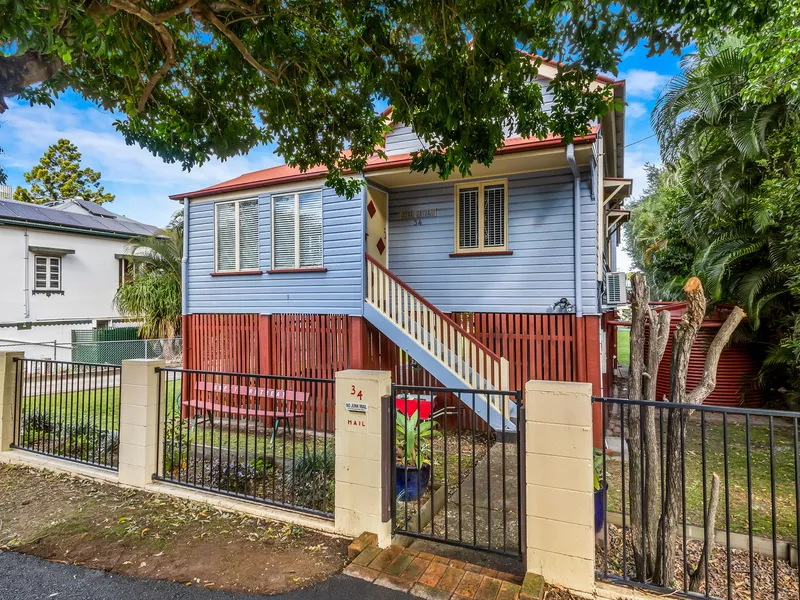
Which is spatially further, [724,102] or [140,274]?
[140,274]

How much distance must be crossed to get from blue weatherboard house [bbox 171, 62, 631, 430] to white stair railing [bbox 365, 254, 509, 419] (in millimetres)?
32

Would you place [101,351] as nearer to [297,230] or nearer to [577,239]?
[297,230]

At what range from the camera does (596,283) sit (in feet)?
23.1

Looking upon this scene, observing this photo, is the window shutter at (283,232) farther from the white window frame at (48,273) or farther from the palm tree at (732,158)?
the white window frame at (48,273)

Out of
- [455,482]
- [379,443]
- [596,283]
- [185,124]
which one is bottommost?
[455,482]

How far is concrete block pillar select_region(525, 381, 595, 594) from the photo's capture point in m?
2.93

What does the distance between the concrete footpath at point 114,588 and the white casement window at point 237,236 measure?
642 cm

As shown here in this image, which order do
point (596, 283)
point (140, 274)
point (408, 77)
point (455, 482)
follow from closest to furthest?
point (408, 77) < point (455, 482) < point (596, 283) < point (140, 274)

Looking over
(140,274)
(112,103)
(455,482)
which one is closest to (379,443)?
(455,482)

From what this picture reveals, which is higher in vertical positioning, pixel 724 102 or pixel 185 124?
pixel 724 102

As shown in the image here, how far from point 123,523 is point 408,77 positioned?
548cm

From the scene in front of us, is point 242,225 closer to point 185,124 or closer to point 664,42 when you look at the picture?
point 185,124

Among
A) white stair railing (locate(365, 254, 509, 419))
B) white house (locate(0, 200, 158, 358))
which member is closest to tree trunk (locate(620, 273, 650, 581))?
white stair railing (locate(365, 254, 509, 419))

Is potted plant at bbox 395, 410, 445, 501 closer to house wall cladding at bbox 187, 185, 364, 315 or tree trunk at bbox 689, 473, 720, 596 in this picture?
→ tree trunk at bbox 689, 473, 720, 596
